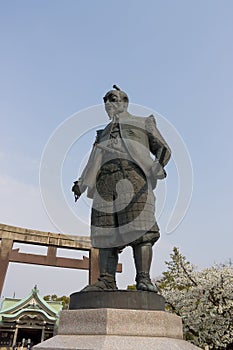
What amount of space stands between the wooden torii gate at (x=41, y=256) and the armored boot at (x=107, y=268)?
32.7ft

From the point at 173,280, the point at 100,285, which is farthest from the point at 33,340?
the point at 100,285

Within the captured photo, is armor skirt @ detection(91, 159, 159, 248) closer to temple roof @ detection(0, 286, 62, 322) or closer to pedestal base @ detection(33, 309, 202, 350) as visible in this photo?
pedestal base @ detection(33, 309, 202, 350)

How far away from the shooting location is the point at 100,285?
3025mm

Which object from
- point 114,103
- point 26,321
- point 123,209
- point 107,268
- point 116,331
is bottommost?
point 116,331

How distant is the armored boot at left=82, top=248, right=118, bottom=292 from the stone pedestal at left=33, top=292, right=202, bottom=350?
330 mm

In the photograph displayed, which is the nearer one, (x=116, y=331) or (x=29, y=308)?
(x=116, y=331)

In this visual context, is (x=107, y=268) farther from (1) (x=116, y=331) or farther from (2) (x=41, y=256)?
(2) (x=41, y=256)

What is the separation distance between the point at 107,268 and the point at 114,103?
208 centimetres

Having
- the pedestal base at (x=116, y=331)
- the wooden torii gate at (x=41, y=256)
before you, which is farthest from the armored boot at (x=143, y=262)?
the wooden torii gate at (x=41, y=256)

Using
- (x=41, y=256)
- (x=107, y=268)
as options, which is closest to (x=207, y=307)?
(x=41, y=256)

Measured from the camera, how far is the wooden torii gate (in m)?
13.3

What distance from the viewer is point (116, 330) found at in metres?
2.44

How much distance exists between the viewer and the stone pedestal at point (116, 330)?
2.32 metres

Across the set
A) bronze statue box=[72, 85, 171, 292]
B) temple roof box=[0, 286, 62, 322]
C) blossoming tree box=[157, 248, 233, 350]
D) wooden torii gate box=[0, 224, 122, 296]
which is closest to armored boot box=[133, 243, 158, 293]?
bronze statue box=[72, 85, 171, 292]
